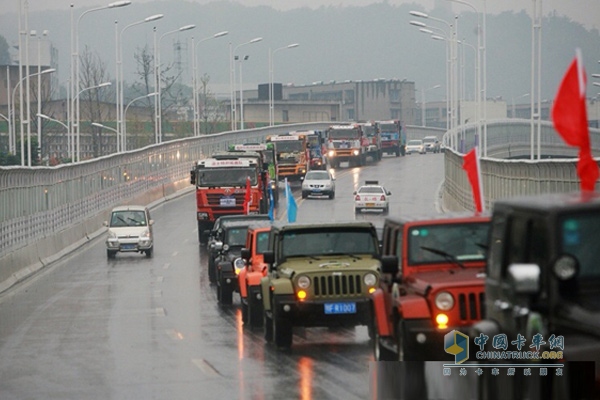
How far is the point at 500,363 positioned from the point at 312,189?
67.8 meters

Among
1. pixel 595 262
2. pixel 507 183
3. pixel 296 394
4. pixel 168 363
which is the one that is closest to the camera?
pixel 595 262

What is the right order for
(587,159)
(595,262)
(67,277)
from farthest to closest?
(67,277) < (587,159) < (595,262)

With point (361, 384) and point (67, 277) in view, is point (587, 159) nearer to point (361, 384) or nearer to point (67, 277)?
point (361, 384)

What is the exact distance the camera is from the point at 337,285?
2066cm

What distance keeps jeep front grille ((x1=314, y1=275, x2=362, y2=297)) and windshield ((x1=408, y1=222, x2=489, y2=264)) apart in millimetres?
4481

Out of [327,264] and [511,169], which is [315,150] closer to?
[511,169]

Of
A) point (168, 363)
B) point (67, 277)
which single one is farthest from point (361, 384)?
point (67, 277)

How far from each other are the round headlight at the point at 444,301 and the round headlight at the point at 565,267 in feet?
19.1

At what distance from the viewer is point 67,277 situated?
40.9 m

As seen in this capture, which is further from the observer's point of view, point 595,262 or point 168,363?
point 168,363

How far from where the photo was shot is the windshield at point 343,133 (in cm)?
10012

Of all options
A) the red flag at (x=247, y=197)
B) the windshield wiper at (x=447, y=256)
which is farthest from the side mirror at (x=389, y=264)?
the red flag at (x=247, y=197)

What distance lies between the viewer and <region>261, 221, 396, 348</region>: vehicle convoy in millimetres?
20500

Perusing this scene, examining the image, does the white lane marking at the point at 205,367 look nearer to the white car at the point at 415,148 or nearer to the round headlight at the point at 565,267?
the round headlight at the point at 565,267
